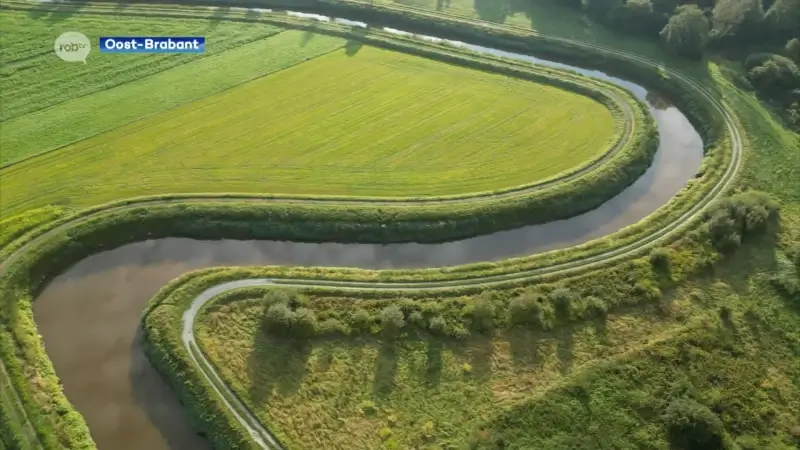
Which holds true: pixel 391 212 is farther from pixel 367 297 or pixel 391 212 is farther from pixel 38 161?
pixel 38 161

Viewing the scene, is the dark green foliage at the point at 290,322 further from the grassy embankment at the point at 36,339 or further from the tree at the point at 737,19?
the tree at the point at 737,19

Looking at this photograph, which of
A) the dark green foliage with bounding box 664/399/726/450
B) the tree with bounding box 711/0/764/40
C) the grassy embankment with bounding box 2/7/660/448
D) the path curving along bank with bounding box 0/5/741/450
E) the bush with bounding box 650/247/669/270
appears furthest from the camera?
the tree with bounding box 711/0/764/40

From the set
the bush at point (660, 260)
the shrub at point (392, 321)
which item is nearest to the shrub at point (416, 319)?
the shrub at point (392, 321)

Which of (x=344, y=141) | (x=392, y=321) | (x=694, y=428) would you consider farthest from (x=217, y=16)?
(x=694, y=428)

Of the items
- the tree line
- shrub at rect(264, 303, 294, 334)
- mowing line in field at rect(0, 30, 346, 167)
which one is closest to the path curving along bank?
shrub at rect(264, 303, 294, 334)

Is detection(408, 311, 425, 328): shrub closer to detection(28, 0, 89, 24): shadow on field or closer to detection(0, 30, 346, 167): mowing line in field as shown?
detection(0, 30, 346, 167): mowing line in field

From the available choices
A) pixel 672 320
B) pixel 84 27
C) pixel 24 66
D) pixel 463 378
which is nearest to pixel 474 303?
pixel 463 378
